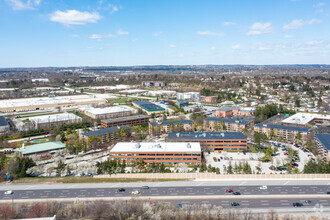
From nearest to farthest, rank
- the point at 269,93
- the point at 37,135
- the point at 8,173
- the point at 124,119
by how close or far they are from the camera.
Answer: the point at 8,173
the point at 37,135
the point at 124,119
the point at 269,93

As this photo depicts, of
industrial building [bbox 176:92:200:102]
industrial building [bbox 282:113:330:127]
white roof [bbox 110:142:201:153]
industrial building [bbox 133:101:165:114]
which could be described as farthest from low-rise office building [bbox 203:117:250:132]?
industrial building [bbox 176:92:200:102]

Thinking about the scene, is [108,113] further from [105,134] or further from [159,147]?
[159,147]

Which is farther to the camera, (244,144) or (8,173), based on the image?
(244,144)

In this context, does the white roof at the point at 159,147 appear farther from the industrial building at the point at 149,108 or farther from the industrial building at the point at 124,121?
the industrial building at the point at 149,108

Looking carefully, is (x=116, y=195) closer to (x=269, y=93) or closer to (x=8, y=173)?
(x=8, y=173)

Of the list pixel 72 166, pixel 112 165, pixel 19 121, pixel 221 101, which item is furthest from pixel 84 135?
pixel 221 101

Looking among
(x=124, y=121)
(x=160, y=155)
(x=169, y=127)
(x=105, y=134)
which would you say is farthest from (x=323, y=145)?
(x=124, y=121)

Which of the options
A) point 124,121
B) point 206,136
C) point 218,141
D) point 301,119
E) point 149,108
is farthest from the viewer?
point 149,108
